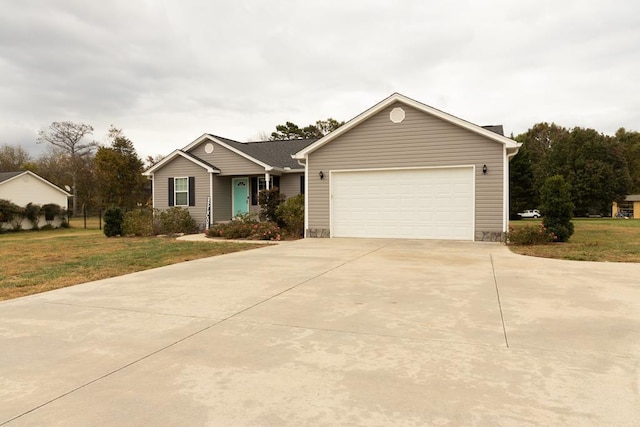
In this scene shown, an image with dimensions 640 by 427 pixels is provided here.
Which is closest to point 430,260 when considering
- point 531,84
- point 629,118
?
point 531,84

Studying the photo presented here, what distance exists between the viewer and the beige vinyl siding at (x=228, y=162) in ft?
58.4

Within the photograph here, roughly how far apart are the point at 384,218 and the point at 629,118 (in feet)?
146

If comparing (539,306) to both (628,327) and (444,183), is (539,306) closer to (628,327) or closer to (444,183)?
(628,327)

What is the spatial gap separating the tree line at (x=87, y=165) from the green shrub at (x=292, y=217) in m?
12.3

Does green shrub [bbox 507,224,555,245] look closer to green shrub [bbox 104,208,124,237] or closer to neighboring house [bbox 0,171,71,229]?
green shrub [bbox 104,208,124,237]

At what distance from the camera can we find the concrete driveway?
238cm

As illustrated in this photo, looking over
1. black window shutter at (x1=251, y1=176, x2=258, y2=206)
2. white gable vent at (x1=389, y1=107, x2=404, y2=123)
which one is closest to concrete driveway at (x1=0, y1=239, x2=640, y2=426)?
white gable vent at (x1=389, y1=107, x2=404, y2=123)

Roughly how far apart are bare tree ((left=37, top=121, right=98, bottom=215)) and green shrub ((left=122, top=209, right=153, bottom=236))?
25617 millimetres

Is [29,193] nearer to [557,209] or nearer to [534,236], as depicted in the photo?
[534,236]

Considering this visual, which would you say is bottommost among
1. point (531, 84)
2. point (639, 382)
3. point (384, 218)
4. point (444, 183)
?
point (639, 382)

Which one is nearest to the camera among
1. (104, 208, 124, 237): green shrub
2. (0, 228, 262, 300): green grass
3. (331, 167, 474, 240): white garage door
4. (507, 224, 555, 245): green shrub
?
(0, 228, 262, 300): green grass

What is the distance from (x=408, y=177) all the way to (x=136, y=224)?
A: 37.2 feet

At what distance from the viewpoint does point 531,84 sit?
18.0 metres

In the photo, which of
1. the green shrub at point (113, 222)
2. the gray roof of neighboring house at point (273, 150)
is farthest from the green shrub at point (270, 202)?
the green shrub at point (113, 222)
